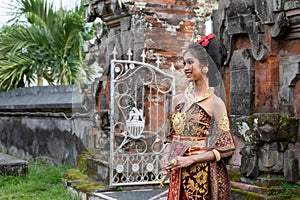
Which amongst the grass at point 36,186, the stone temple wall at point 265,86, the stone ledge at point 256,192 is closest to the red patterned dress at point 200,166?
the stone ledge at point 256,192

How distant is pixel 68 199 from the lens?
655 centimetres

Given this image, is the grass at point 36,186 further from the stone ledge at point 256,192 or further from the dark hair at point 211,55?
the dark hair at point 211,55

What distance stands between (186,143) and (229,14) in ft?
6.71

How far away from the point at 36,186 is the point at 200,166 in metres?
4.75

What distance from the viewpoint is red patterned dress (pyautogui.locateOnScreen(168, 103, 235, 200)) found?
3.26 metres

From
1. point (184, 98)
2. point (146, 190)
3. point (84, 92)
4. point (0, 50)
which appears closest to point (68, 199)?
point (146, 190)

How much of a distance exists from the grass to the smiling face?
3690mm

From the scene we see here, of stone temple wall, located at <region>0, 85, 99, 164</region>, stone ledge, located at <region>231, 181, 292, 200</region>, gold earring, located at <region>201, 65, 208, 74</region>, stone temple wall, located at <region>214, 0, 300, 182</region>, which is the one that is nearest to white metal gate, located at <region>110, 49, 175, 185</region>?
stone temple wall, located at <region>0, 85, 99, 164</region>

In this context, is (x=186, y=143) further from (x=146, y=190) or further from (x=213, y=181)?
(x=146, y=190)

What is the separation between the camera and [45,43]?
14.1 metres

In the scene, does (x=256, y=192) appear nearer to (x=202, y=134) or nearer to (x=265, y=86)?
(x=265, y=86)

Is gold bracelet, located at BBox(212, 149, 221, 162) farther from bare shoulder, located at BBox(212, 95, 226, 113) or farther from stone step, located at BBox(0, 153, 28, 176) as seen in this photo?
stone step, located at BBox(0, 153, 28, 176)

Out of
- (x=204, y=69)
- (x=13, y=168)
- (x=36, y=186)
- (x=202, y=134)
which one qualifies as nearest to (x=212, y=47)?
(x=204, y=69)

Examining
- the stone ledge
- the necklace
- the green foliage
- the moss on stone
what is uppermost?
the green foliage
